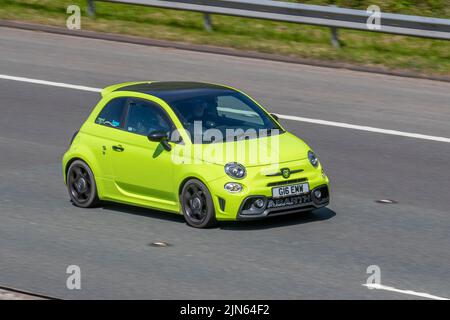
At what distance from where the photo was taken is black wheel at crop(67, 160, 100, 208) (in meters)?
13.5

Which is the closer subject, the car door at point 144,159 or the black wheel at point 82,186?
the car door at point 144,159

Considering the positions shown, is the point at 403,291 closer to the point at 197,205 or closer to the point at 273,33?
the point at 197,205

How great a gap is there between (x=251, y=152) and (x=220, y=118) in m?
0.70

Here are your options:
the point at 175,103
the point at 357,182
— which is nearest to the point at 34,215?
the point at 175,103

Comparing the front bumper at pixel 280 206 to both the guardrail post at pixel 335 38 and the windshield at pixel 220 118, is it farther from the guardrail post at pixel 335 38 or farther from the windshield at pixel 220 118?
the guardrail post at pixel 335 38

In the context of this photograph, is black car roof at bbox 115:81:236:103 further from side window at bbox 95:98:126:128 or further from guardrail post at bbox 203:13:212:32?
guardrail post at bbox 203:13:212:32

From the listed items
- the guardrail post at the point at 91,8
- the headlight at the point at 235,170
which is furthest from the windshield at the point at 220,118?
the guardrail post at the point at 91,8

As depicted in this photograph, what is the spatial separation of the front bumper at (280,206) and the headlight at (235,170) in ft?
0.89

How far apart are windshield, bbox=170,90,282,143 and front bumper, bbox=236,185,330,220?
2.81 ft

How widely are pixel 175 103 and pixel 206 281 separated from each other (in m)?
2.87

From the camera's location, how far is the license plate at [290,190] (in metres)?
12.3

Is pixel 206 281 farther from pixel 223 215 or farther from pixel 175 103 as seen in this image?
pixel 175 103

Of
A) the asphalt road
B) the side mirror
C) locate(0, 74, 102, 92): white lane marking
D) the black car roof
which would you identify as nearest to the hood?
the side mirror

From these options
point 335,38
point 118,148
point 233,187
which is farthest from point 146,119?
point 335,38
